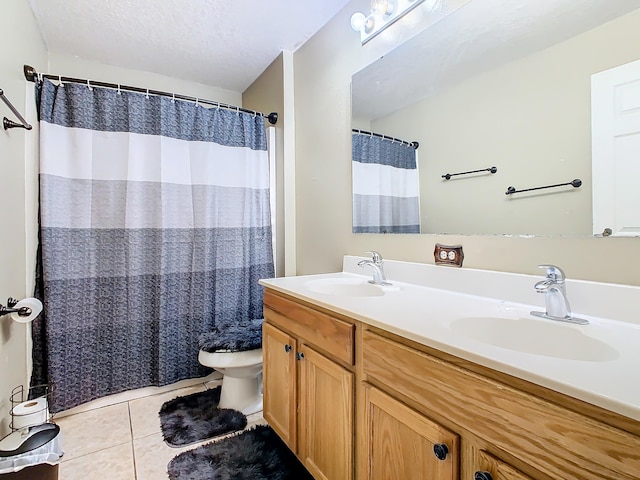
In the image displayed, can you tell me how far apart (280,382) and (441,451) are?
867 millimetres

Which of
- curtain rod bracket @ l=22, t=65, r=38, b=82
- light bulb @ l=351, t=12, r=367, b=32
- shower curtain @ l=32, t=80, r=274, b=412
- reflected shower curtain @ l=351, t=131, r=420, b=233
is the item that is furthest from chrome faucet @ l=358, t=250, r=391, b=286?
curtain rod bracket @ l=22, t=65, r=38, b=82

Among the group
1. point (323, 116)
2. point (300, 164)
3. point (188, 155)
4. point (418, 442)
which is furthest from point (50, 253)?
point (418, 442)

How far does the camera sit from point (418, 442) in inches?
30.9

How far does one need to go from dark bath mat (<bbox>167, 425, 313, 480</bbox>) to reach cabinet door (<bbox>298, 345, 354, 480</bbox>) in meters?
0.21

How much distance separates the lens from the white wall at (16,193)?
4.32ft

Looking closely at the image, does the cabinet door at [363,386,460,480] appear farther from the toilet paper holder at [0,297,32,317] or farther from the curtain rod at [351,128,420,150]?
the toilet paper holder at [0,297,32,317]

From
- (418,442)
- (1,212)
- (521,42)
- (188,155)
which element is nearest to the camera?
(418,442)

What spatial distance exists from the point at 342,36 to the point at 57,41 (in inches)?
71.8

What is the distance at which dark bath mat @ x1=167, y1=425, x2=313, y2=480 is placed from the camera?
137cm

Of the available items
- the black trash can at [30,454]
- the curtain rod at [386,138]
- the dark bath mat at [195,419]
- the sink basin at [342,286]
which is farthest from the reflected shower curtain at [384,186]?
the black trash can at [30,454]

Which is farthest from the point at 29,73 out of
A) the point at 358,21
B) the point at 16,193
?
the point at 358,21

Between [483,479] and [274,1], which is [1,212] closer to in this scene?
[274,1]

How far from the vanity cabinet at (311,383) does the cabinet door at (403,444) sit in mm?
104

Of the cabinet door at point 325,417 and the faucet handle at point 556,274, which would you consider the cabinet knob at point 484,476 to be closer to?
the cabinet door at point 325,417
